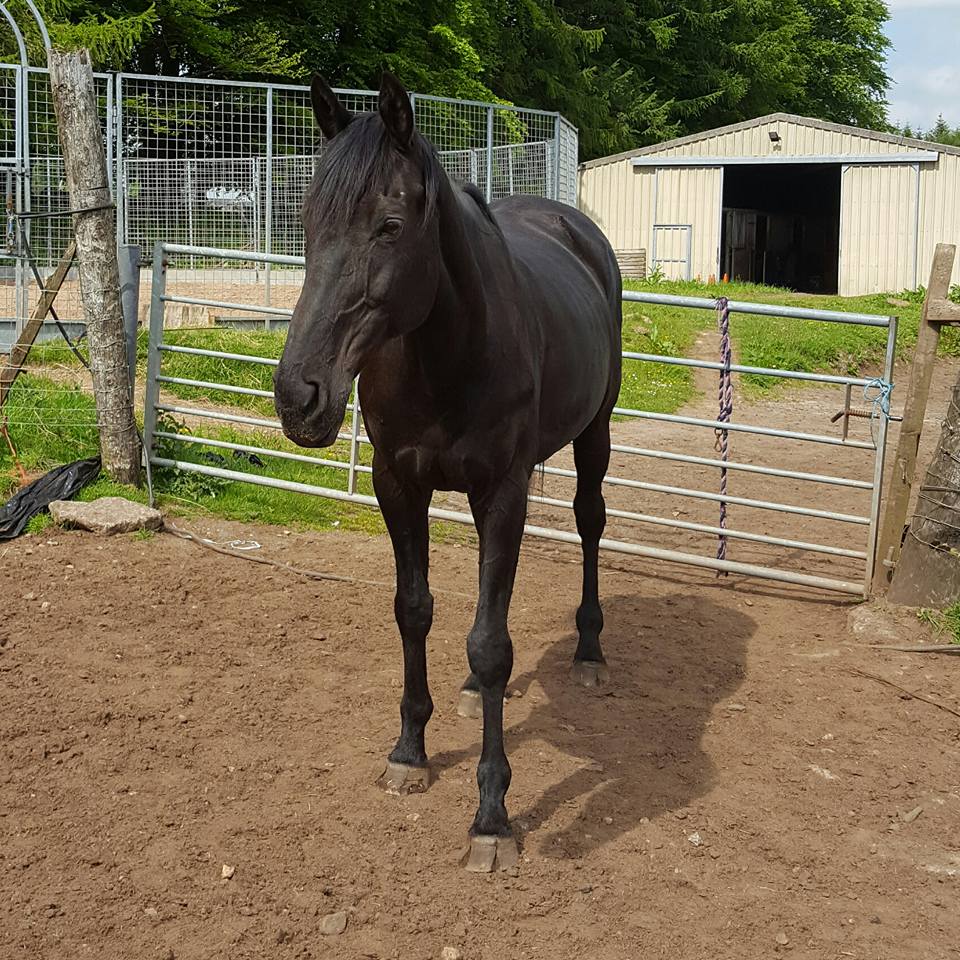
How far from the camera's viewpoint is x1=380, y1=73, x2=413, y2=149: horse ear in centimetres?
259

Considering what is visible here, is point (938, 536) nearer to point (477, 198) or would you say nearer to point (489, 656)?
point (489, 656)

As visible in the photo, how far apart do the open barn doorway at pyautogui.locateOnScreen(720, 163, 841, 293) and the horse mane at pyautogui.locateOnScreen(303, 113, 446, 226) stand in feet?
76.1

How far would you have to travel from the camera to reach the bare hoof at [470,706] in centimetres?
420

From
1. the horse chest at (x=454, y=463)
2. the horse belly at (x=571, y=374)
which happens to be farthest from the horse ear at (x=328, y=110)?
the horse belly at (x=571, y=374)

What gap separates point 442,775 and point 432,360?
54.7 inches

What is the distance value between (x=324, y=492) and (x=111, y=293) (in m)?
1.66

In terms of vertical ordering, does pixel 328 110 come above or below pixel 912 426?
above

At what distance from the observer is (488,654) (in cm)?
332

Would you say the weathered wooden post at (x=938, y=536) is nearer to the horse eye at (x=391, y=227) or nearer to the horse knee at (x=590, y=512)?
the horse knee at (x=590, y=512)

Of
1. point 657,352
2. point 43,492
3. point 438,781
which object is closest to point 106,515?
point 43,492

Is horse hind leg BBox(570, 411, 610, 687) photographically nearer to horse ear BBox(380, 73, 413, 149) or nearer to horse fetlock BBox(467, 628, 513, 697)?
horse fetlock BBox(467, 628, 513, 697)

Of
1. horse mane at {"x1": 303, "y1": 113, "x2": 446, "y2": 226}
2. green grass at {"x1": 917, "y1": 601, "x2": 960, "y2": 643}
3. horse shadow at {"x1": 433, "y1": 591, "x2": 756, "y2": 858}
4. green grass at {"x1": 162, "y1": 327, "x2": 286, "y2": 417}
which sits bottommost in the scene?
horse shadow at {"x1": 433, "y1": 591, "x2": 756, "y2": 858}

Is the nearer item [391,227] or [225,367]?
[391,227]

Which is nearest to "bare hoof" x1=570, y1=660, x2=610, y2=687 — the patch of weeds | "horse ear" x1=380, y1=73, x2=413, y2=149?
"horse ear" x1=380, y1=73, x2=413, y2=149
